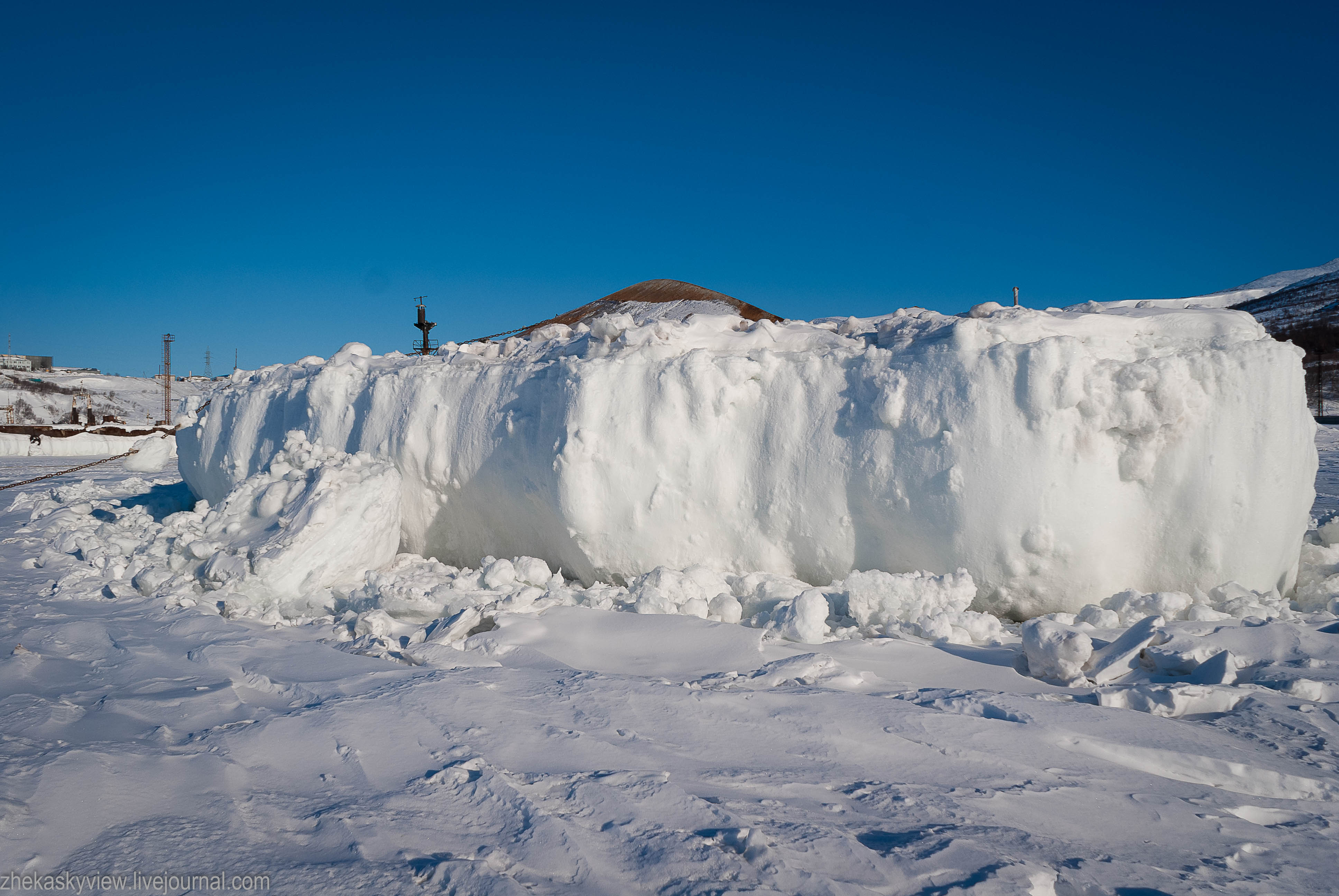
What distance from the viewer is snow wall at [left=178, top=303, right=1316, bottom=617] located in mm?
3688

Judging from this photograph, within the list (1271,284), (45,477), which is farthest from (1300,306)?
(45,477)

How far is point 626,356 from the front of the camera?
4641 mm

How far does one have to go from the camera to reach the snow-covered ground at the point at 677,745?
1656 mm

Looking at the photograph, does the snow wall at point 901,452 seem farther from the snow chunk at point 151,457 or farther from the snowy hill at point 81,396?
→ the snowy hill at point 81,396

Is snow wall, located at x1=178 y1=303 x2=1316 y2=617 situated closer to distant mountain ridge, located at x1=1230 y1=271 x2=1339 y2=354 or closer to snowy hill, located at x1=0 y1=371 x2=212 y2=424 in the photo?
distant mountain ridge, located at x1=1230 y1=271 x2=1339 y2=354

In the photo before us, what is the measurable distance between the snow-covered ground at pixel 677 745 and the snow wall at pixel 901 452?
328 millimetres

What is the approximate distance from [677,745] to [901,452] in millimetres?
2282

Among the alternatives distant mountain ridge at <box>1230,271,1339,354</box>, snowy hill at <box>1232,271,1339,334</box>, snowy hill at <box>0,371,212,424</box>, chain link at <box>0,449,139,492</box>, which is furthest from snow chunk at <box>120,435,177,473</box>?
snowy hill at <box>1232,271,1339,334</box>

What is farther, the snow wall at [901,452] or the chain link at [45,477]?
the chain link at [45,477]

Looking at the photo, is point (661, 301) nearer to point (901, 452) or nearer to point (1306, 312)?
point (901, 452)

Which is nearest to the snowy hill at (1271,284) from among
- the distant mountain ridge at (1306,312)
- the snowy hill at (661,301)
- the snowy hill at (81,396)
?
Result: the distant mountain ridge at (1306,312)

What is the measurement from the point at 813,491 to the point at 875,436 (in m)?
0.48

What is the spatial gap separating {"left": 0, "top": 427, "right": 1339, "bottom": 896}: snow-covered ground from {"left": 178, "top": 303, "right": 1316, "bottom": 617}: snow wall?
328 mm

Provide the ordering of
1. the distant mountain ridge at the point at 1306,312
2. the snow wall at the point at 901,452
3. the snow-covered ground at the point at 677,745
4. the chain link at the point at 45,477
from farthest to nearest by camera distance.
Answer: the distant mountain ridge at the point at 1306,312
the chain link at the point at 45,477
the snow wall at the point at 901,452
the snow-covered ground at the point at 677,745
